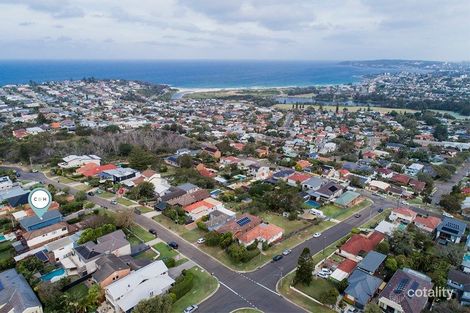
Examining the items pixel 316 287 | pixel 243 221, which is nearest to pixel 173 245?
pixel 243 221

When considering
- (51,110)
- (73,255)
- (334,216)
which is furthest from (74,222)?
(51,110)

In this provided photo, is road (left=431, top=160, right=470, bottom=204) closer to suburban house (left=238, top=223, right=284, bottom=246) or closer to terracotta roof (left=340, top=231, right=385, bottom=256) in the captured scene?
terracotta roof (left=340, top=231, right=385, bottom=256)

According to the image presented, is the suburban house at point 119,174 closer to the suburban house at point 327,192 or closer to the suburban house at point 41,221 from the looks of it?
the suburban house at point 41,221

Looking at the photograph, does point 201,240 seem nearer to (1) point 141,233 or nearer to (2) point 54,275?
(1) point 141,233

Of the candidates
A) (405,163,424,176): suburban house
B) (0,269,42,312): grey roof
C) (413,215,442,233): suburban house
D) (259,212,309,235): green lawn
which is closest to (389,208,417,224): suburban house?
(413,215,442,233): suburban house

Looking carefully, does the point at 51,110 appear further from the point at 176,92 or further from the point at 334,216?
the point at 334,216

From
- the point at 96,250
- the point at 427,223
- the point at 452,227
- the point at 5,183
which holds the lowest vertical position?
the point at 427,223
